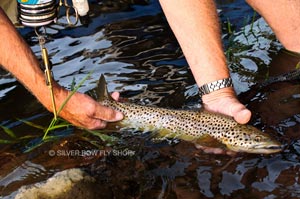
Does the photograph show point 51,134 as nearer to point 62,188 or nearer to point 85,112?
point 85,112

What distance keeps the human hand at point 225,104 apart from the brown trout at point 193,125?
0.17 feet

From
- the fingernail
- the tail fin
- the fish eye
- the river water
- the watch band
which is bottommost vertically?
the river water

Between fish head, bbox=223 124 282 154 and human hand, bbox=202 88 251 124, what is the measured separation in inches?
3.0

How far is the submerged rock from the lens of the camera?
3.11m

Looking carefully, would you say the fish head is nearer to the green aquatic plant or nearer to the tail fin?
the green aquatic plant

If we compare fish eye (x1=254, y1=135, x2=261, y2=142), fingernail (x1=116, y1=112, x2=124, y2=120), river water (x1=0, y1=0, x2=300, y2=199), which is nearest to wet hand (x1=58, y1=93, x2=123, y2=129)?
fingernail (x1=116, y1=112, x2=124, y2=120)

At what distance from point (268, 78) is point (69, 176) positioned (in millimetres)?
1988

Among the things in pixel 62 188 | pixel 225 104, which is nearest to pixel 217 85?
pixel 225 104

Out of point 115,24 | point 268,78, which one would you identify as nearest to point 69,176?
point 268,78

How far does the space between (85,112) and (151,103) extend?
2.45 ft

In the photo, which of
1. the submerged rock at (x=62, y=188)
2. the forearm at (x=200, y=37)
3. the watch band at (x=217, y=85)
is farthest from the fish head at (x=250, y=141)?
the submerged rock at (x=62, y=188)

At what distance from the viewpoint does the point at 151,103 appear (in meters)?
4.30

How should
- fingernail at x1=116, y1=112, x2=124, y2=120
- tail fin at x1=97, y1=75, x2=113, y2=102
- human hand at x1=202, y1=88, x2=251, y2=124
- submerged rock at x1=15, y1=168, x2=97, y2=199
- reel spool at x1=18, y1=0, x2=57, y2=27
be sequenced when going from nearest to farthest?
submerged rock at x1=15, y1=168, x2=97, y2=199, human hand at x1=202, y1=88, x2=251, y2=124, reel spool at x1=18, y1=0, x2=57, y2=27, fingernail at x1=116, y1=112, x2=124, y2=120, tail fin at x1=97, y1=75, x2=113, y2=102

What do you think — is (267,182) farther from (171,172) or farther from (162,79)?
(162,79)
